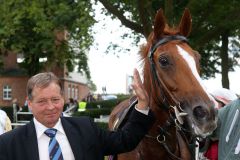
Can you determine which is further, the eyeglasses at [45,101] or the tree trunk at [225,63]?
the tree trunk at [225,63]

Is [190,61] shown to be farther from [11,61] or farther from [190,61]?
[11,61]

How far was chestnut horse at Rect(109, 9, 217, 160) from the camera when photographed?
12.3 feet

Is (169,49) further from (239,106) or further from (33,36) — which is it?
(33,36)

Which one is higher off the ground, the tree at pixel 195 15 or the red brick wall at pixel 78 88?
the tree at pixel 195 15

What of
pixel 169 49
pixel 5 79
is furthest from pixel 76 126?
pixel 5 79

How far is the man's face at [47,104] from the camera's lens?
10.2 ft

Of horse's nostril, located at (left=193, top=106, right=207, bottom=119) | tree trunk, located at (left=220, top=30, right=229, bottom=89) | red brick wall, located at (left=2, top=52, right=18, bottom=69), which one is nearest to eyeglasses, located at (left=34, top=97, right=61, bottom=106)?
A: horse's nostril, located at (left=193, top=106, right=207, bottom=119)

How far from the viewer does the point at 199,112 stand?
3.68 metres

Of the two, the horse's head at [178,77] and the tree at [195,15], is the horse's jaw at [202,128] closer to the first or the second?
the horse's head at [178,77]

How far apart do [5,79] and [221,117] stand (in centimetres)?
4920

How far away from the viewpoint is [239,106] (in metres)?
3.49

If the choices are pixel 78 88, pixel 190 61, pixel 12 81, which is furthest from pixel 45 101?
pixel 78 88

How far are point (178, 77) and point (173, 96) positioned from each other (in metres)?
0.17

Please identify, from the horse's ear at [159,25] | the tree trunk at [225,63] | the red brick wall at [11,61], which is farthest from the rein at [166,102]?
the red brick wall at [11,61]
